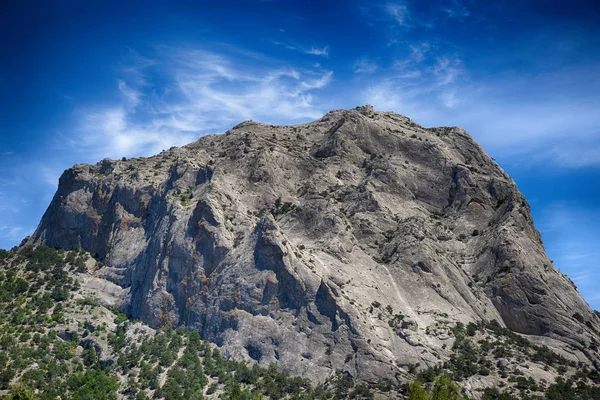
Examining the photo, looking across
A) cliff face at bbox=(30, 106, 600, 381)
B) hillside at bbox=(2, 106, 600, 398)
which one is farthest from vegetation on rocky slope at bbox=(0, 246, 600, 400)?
cliff face at bbox=(30, 106, 600, 381)

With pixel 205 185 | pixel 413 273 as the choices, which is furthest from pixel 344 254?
pixel 205 185

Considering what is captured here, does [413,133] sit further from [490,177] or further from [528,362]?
[528,362]

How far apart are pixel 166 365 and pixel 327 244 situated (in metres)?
36.0

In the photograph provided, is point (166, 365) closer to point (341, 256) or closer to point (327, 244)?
point (327, 244)

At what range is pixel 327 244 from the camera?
4609 inches

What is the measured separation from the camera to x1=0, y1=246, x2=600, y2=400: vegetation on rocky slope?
91.9 meters

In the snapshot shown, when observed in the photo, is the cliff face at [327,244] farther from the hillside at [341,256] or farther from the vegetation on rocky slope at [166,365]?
the vegetation on rocky slope at [166,365]

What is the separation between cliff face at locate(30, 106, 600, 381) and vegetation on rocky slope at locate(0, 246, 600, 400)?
2.99 m

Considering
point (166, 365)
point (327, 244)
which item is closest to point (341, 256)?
point (327, 244)

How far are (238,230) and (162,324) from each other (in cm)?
2248

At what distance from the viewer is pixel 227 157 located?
144250 mm

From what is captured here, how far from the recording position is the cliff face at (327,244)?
102188 mm

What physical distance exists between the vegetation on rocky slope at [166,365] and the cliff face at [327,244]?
299 cm

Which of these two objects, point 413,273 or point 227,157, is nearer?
point 413,273
